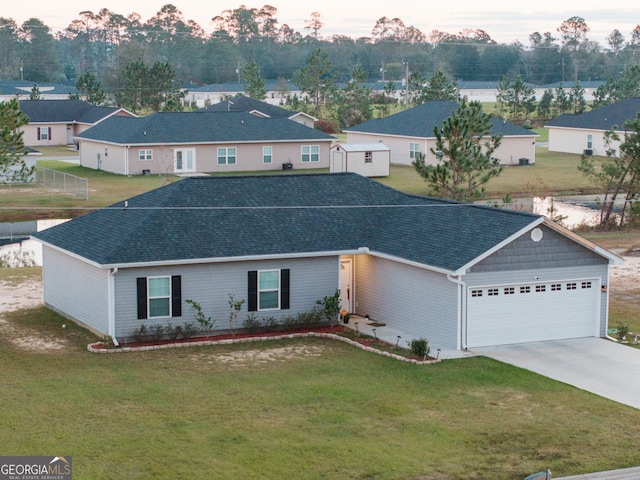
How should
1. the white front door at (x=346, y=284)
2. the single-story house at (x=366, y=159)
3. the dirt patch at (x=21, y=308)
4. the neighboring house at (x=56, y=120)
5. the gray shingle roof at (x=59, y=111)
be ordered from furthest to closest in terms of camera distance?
the gray shingle roof at (x=59, y=111) < the neighboring house at (x=56, y=120) < the single-story house at (x=366, y=159) < the white front door at (x=346, y=284) < the dirt patch at (x=21, y=308)

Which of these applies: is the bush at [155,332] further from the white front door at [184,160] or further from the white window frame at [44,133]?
the white window frame at [44,133]

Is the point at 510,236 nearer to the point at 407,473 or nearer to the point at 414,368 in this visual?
the point at 414,368

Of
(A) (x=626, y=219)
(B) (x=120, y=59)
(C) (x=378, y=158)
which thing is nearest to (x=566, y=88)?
(B) (x=120, y=59)

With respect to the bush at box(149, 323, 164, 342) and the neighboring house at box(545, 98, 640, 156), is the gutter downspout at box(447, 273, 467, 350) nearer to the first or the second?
the bush at box(149, 323, 164, 342)

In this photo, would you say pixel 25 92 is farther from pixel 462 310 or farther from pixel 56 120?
pixel 462 310

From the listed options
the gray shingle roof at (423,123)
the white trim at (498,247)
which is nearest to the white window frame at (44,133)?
the gray shingle roof at (423,123)

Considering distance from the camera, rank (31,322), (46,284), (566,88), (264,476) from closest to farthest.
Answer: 1. (264,476)
2. (31,322)
3. (46,284)
4. (566,88)
